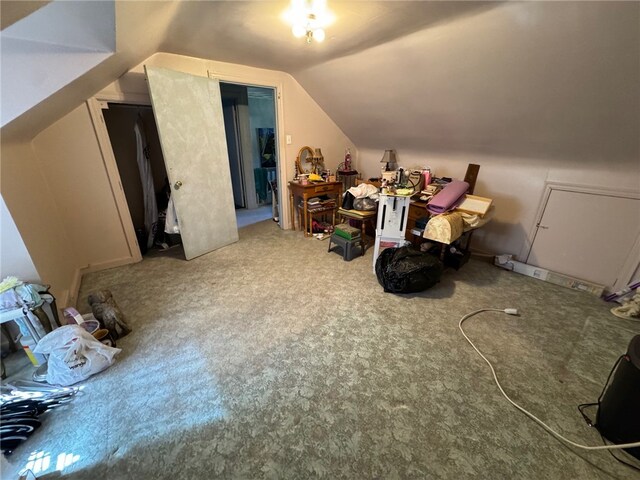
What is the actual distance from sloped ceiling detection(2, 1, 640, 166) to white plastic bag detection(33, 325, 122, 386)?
1.35 m

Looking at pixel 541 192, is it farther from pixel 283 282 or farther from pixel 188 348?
pixel 188 348

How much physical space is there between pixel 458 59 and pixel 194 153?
2649 mm

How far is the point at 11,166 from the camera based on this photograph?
1.79 meters

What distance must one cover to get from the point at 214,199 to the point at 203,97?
3.62 ft

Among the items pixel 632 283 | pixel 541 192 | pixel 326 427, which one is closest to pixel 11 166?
pixel 326 427

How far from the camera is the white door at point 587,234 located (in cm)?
231

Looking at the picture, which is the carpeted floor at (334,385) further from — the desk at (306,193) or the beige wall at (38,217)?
the desk at (306,193)

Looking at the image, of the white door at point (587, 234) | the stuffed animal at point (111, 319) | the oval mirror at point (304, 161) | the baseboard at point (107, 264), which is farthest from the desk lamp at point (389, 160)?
the baseboard at point (107, 264)

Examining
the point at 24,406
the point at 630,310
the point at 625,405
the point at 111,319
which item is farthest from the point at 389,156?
the point at 24,406

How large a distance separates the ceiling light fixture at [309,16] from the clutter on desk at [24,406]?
2739 mm

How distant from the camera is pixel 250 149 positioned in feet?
16.3

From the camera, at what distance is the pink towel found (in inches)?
99.1

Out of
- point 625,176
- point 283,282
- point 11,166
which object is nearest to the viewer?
point 11,166

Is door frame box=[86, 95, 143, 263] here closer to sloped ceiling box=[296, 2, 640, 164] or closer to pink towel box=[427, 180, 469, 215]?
sloped ceiling box=[296, 2, 640, 164]
